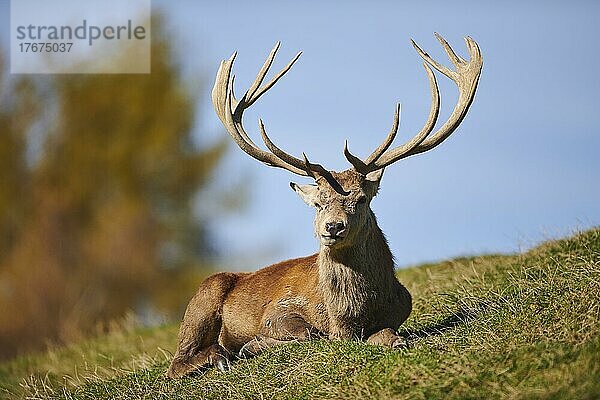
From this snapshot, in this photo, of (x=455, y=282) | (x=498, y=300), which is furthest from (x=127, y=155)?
(x=498, y=300)

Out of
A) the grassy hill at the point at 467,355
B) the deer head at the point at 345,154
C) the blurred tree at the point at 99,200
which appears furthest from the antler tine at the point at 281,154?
the blurred tree at the point at 99,200

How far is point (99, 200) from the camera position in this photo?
102 feet

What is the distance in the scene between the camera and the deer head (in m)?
8.46

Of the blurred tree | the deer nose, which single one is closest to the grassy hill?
the deer nose

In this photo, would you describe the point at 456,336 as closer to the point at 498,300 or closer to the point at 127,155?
the point at 498,300

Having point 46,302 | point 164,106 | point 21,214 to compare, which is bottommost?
point 46,302

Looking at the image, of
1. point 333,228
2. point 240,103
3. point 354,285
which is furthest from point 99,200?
point 333,228

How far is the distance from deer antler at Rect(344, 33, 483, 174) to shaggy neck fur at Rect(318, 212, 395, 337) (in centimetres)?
55

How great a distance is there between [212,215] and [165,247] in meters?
1.83

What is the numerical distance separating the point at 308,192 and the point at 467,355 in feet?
7.80

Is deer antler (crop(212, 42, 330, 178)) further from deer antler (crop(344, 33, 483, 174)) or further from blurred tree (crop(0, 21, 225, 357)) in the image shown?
blurred tree (crop(0, 21, 225, 357))

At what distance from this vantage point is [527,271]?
Result: 9.88 m

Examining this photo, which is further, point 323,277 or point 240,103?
point 240,103

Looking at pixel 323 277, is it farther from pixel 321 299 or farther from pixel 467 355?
pixel 467 355
